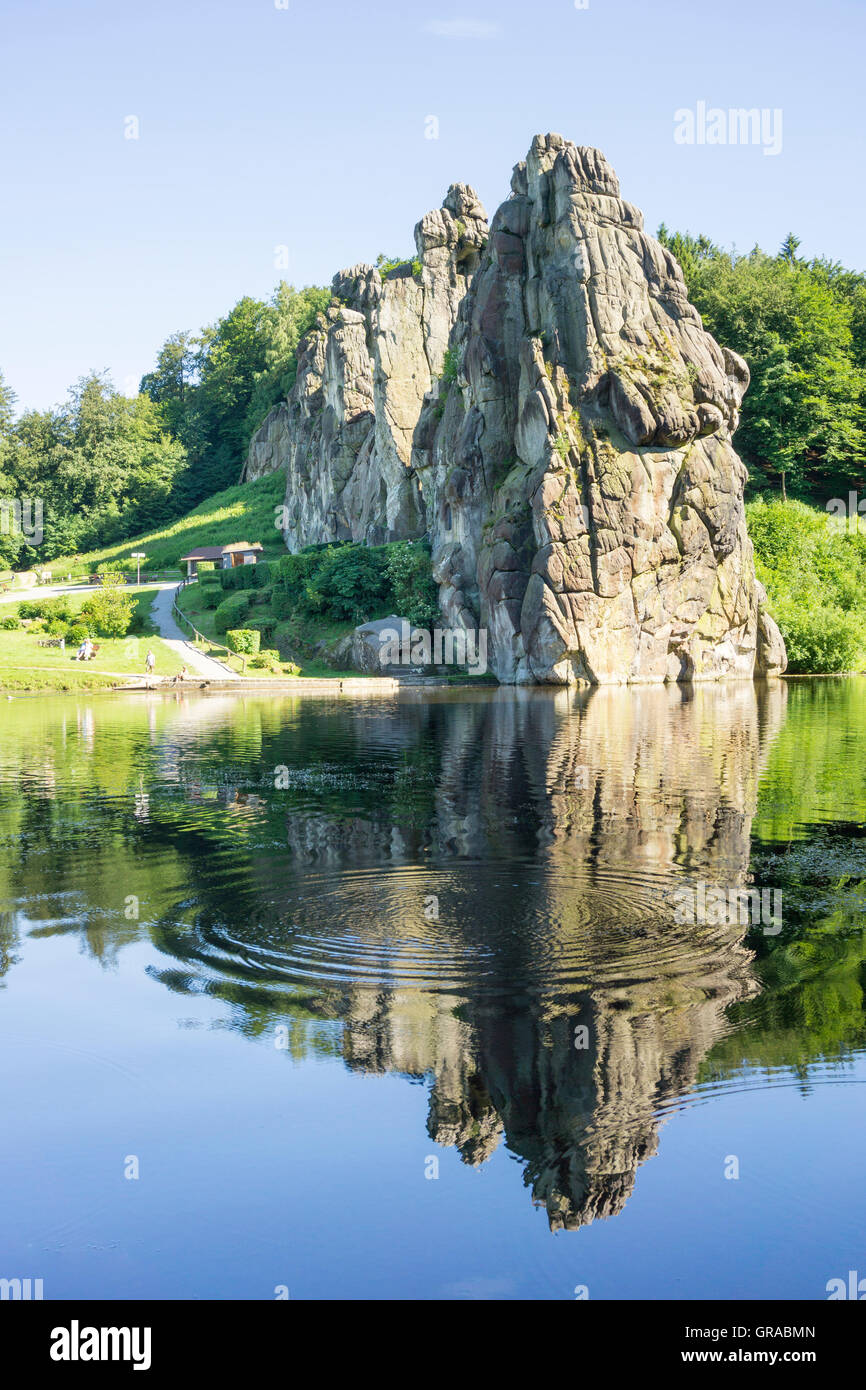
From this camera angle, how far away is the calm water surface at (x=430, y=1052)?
765 centimetres

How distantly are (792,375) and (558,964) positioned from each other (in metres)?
84.7

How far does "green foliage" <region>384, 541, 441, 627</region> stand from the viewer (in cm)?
7006

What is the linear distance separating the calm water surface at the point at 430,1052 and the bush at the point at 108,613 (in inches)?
2004

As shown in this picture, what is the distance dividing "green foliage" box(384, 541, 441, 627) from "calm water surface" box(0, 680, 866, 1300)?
46.4 meters

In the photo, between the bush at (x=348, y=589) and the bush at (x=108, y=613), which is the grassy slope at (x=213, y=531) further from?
the bush at (x=348, y=589)

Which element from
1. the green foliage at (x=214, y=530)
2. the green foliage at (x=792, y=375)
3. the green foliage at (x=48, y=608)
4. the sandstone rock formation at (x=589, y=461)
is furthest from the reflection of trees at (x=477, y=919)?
the green foliage at (x=214, y=530)

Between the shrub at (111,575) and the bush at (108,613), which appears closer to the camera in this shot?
the bush at (108,613)

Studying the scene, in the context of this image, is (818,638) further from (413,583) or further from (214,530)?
(214,530)

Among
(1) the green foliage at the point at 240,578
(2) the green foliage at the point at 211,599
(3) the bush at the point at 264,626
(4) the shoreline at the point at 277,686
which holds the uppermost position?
(1) the green foliage at the point at 240,578

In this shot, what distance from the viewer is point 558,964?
13.1m

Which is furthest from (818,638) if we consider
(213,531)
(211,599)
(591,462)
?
(213,531)

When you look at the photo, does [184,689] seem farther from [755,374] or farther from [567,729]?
[755,374]

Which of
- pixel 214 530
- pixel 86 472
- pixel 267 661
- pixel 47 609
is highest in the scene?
pixel 86 472

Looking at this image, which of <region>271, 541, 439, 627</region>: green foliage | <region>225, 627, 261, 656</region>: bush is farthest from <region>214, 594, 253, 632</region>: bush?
<region>225, 627, 261, 656</region>: bush
